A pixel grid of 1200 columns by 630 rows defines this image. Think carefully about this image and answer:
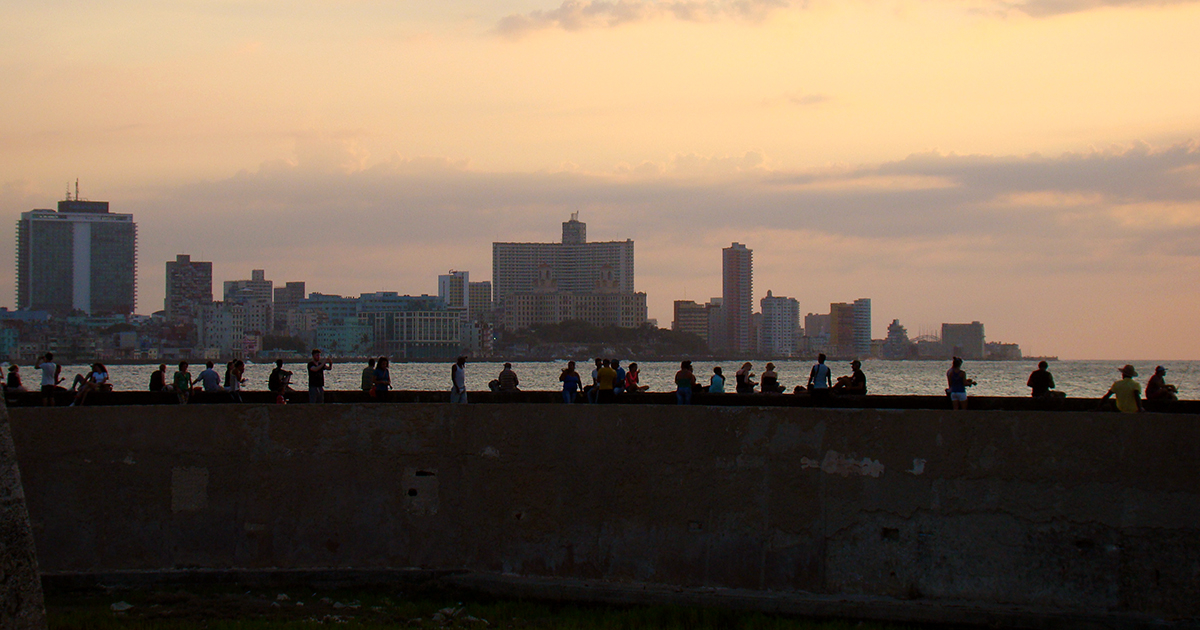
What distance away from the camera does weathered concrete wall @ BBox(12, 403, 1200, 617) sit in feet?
29.3

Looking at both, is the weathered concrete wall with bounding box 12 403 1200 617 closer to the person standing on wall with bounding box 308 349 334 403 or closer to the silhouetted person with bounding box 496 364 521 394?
the person standing on wall with bounding box 308 349 334 403

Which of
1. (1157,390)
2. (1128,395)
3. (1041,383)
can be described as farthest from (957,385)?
(1128,395)

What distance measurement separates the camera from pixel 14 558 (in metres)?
5.44

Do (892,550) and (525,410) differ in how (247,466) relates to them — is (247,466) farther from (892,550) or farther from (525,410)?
(892,550)

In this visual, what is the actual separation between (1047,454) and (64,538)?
26.0 feet

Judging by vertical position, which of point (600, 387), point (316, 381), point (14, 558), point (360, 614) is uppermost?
point (316, 381)

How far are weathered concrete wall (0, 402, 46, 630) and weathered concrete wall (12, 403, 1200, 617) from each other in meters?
4.56

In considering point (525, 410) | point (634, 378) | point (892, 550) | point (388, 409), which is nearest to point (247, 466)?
point (388, 409)

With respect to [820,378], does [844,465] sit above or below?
below

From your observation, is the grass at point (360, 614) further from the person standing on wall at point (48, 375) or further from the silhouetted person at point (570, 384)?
the silhouetted person at point (570, 384)

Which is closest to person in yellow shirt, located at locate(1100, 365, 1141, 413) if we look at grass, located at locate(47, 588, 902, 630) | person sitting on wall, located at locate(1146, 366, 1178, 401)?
person sitting on wall, located at locate(1146, 366, 1178, 401)

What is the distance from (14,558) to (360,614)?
405cm

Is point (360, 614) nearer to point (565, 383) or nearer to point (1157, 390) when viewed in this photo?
point (565, 383)

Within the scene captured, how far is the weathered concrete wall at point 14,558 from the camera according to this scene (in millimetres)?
5387
